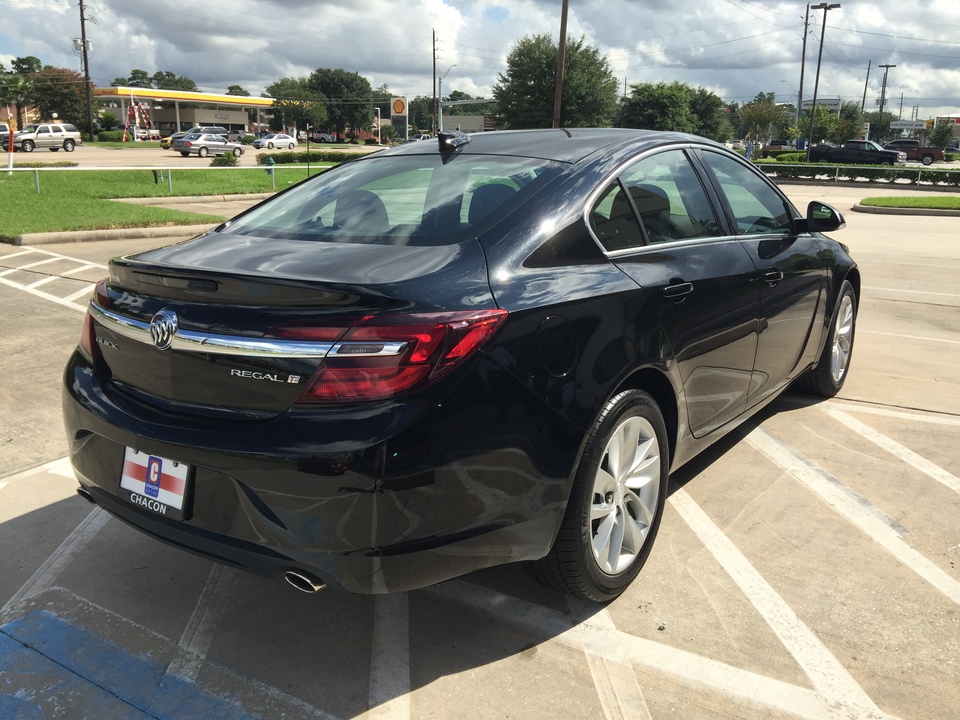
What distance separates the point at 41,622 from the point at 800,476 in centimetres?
339

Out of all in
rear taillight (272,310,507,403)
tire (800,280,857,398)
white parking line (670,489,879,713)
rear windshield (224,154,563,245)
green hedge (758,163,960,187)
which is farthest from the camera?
green hedge (758,163,960,187)

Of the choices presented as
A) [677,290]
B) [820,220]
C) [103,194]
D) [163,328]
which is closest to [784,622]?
[677,290]

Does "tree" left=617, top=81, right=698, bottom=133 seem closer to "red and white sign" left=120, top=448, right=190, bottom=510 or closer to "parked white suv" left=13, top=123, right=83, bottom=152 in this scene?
"parked white suv" left=13, top=123, right=83, bottom=152

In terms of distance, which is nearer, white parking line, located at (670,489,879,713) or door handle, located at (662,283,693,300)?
white parking line, located at (670,489,879,713)

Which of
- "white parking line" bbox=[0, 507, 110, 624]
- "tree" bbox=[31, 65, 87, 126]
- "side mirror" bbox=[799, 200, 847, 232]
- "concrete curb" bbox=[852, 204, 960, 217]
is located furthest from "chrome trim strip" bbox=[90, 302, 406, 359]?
"tree" bbox=[31, 65, 87, 126]

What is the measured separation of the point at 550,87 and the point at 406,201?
66535mm

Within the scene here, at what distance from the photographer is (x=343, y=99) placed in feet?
355

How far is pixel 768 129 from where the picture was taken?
82.1m

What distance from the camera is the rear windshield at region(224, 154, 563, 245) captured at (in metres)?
2.74

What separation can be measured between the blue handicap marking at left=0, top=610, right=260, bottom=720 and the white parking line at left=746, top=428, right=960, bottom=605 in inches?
100

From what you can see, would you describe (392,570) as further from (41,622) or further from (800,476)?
(800,476)

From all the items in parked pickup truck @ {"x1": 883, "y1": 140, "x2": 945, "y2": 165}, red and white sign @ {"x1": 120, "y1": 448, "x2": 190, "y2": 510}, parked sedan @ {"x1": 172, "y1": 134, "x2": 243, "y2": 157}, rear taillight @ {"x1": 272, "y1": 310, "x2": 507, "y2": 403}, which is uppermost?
parked pickup truck @ {"x1": 883, "y1": 140, "x2": 945, "y2": 165}

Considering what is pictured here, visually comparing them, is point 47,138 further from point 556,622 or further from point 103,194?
point 556,622

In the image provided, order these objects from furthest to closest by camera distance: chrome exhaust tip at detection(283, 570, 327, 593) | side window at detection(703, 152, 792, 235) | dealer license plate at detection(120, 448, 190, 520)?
1. side window at detection(703, 152, 792, 235)
2. dealer license plate at detection(120, 448, 190, 520)
3. chrome exhaust tip at detection(283, 570, 327, 593)
